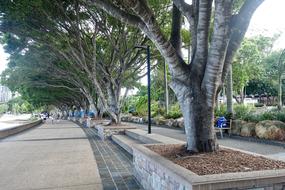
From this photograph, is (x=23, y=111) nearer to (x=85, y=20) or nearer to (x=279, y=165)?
(x=85, y=20)

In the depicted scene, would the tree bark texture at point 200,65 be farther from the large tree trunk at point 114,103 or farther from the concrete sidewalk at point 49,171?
the large tree trunk at point 114,103

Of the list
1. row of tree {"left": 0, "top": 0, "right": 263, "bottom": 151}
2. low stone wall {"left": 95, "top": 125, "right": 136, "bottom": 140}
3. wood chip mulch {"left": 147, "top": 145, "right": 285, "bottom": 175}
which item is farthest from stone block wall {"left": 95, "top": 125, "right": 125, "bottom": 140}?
wood chip mulch {"left": 147, "top": 145, "right": 285, "bottom": 175}

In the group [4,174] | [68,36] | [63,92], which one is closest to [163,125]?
[68,36]

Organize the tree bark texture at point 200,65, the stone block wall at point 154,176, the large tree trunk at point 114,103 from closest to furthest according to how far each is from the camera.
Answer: the stone block wall at point 154,176
the tree bark texture at point 200,65
the large tree trunk at point 114,103

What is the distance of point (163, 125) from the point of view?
24.0m

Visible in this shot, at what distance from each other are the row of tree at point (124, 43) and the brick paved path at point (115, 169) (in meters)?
1.74

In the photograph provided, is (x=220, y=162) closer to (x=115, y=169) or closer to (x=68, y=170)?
(x=115, y=169)

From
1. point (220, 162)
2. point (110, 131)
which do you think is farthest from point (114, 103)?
point (220, 162)

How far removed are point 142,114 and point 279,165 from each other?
2992cm

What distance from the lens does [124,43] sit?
1958cm

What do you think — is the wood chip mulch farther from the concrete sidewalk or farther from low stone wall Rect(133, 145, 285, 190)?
the concrete sidewalk

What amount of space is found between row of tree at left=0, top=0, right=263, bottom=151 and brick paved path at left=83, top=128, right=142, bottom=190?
174 centimetres

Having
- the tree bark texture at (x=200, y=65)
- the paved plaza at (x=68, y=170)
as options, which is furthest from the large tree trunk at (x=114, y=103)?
the tree bark texture at (x=200, y=65)

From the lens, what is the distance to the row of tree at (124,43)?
639 cm
